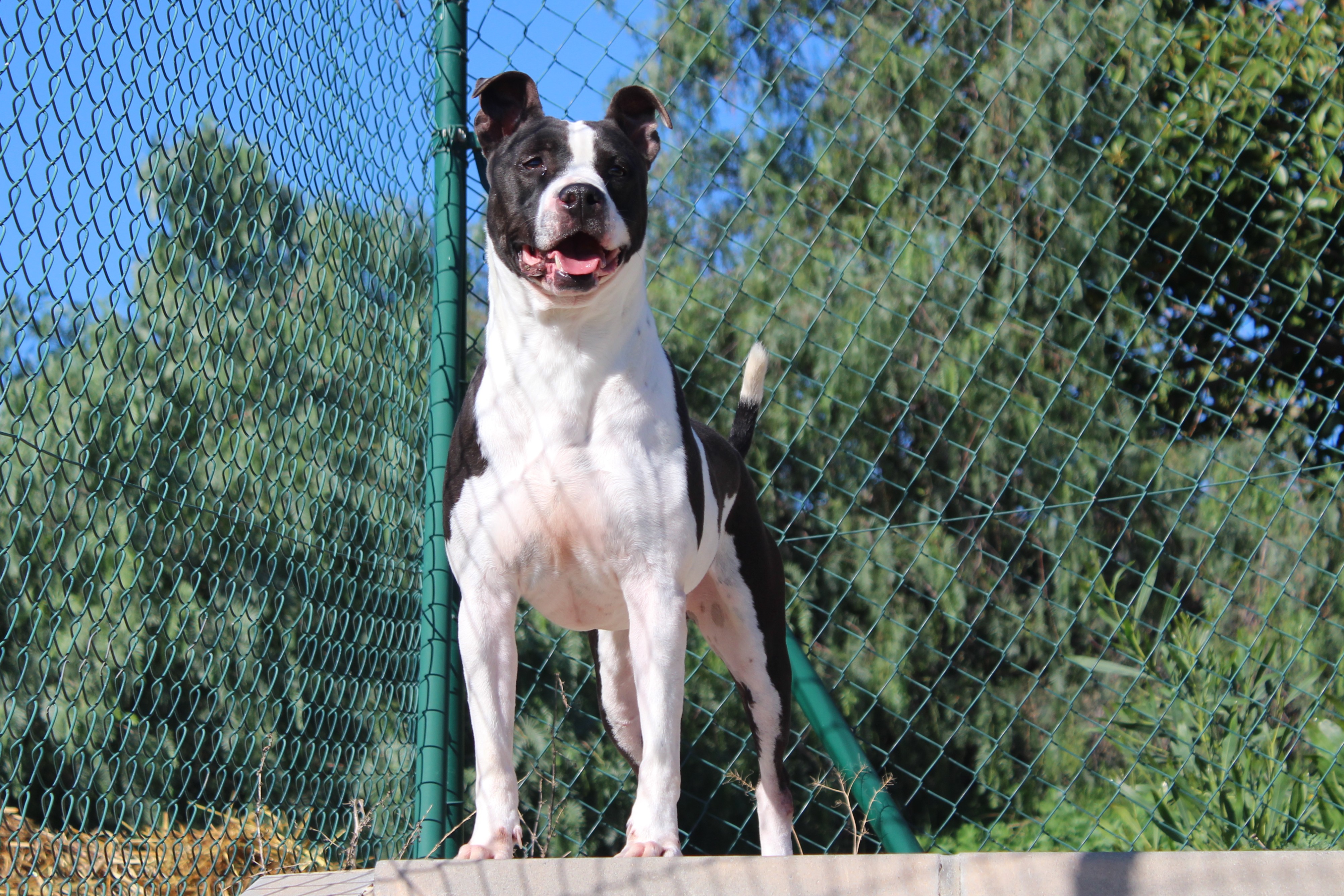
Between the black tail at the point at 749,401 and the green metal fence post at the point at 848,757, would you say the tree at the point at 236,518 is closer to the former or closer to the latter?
the black tail at the point at 749,401

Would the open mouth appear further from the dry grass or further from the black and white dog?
the dry grass

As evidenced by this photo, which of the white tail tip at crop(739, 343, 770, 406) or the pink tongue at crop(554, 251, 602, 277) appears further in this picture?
the white tail tip at crop(739, 343, 770, 406)

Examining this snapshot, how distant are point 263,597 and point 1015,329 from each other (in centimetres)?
384

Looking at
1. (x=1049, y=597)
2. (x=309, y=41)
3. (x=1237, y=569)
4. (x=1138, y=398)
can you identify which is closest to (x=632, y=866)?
(x=309, y=41)

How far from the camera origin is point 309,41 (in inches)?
119

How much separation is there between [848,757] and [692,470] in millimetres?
1260

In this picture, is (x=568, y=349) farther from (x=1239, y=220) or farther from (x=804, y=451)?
(x=1239, y=220)

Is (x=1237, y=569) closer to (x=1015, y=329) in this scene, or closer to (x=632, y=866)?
(x=1015, y=329)

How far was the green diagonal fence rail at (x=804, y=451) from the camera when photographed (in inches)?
116

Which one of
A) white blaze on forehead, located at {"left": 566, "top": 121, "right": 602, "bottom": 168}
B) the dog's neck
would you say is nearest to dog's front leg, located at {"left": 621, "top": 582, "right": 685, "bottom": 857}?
the dog's neck

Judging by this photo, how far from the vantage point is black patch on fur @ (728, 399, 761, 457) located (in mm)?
3410

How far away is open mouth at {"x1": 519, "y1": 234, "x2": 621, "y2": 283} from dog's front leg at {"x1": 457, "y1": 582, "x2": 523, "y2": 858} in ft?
2.17

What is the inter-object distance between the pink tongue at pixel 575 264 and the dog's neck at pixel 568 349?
2.4 inches

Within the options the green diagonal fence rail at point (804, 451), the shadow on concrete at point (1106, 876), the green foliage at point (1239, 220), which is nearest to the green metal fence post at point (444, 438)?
the green diagonal fence rail at point (804, 451)
